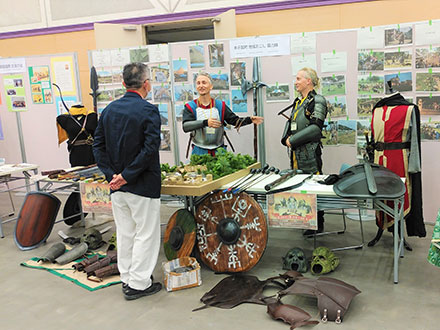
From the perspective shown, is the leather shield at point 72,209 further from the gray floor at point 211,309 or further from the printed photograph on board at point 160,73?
the printed photograph on board at point 160,73

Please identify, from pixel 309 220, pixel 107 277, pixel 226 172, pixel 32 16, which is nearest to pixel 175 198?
pixel 226 172

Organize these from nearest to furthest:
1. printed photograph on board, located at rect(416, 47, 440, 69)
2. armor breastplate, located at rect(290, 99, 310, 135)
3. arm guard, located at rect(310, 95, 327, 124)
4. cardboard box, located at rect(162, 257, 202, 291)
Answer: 1. cardboard box, located at rect(162, 257, 202, 291)
2. arm guard, located at rect(310, 95, 327, 124)
3. armor breastplate, located at rect(290, 99, 310, 135)
4. printed photograph on board, located at rect(416, 47, 440, 69)

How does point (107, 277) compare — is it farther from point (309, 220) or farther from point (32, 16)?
point (32, 16)

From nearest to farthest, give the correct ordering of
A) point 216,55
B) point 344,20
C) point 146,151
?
point 146,151 < point 216,55 < point 344,20

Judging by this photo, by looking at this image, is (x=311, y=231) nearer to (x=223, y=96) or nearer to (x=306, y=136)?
(x=306, y=136)

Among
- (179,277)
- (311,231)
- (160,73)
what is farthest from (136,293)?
(160,73)

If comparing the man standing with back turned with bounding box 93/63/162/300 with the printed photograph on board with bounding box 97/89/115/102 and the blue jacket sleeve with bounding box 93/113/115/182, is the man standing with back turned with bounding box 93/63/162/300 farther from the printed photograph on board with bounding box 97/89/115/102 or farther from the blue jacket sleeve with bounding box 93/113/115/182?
the printed photograph on board with bounding box 97/89/115/102

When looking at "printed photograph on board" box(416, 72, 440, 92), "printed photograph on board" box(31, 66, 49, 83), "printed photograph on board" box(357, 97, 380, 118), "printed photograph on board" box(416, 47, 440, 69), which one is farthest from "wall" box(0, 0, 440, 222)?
"printed photograph on board" box(31, 66, 49, 83)

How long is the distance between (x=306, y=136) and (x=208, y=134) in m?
0.91

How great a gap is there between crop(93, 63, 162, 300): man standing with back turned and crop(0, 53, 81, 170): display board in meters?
3.16

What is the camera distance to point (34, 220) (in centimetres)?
416

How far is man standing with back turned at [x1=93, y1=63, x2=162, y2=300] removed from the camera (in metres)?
2.79

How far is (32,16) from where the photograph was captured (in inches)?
286

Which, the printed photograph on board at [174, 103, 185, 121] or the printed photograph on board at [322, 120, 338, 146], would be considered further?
the printed photograph on board at [174, 103, 185, 121]
